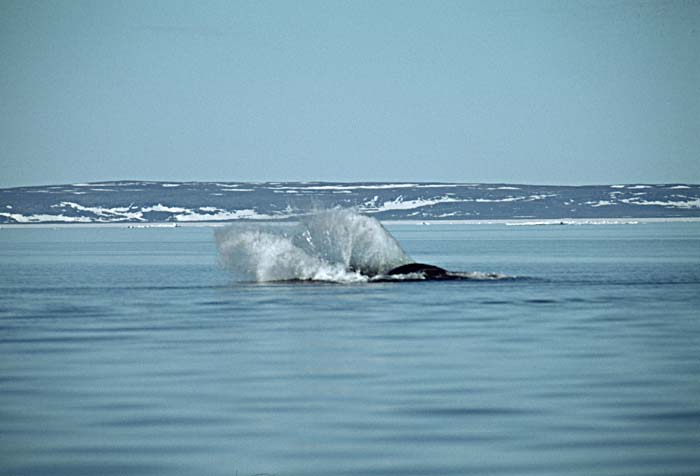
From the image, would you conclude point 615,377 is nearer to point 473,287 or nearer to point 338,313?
point 338,313

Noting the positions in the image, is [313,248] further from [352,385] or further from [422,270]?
[352,385]

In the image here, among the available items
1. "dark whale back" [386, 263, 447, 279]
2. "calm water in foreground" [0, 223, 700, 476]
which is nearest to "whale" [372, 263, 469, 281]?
"dark whale back" [386, 263, 447, 279]

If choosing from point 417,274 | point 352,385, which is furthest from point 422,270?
point 352,385

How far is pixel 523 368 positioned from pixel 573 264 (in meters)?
39.5

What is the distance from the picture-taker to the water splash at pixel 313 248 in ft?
159

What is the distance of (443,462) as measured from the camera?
14141mm

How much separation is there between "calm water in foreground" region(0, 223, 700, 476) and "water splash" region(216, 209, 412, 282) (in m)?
10.4

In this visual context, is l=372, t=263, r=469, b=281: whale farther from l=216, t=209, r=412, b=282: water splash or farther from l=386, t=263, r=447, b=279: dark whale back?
l=216, t=209, r=412, b=282: water splash

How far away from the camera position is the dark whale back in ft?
154

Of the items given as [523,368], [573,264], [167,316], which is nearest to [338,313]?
[167,316]

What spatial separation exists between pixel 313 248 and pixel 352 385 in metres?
29.9

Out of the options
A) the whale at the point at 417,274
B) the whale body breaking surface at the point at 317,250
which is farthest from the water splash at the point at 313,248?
the whale at the point at 417,274

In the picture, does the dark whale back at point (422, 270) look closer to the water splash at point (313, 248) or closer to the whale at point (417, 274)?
the whale at point (417, 274)

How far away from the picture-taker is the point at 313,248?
49.3m
